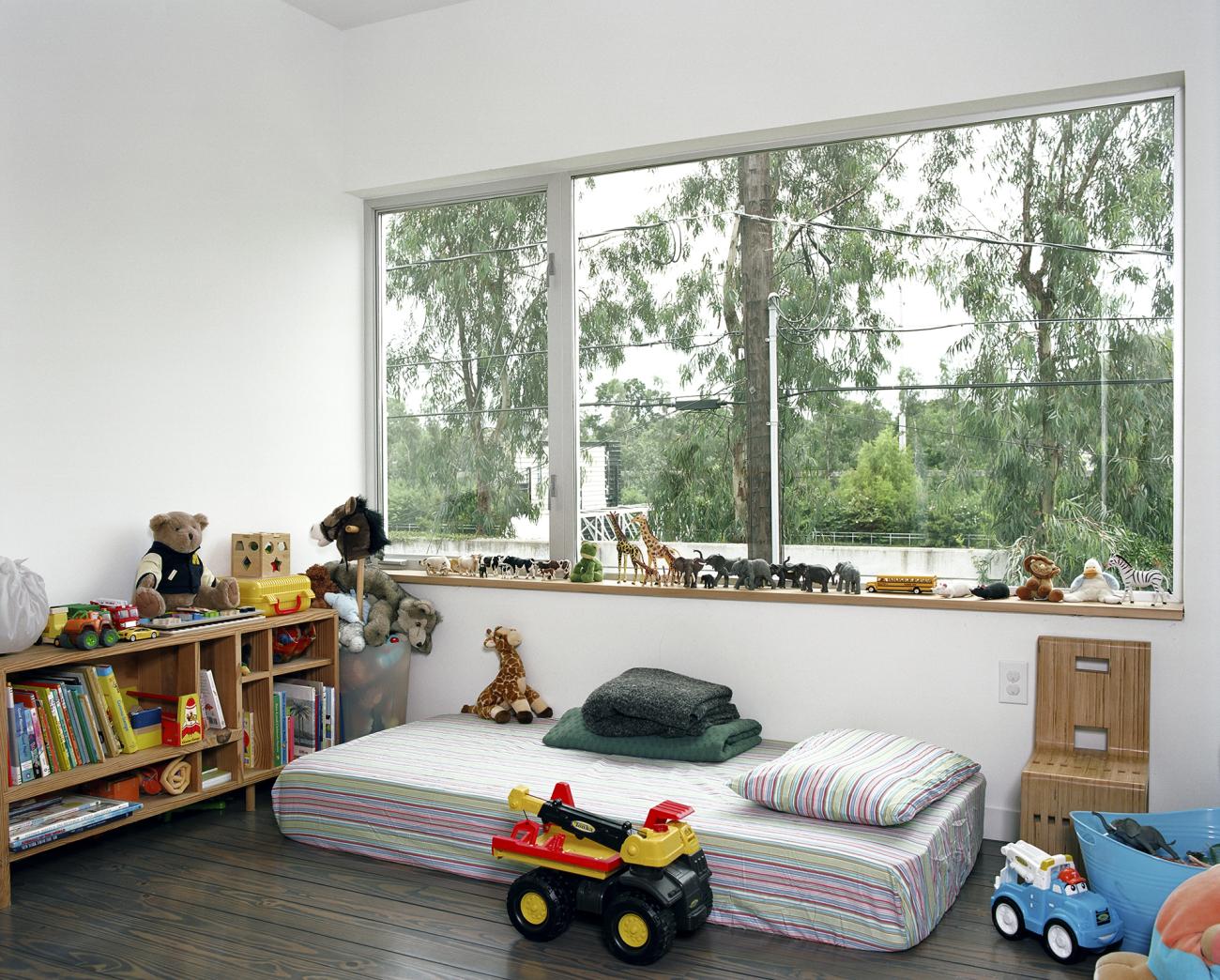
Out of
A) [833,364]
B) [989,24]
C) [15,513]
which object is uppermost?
[989,24]

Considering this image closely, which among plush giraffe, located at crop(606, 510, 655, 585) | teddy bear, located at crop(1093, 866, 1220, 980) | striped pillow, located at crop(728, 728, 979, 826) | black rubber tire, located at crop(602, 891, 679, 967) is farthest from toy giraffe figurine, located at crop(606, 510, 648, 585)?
teddy bear, located at crop(1093, 866, 1220, 980)

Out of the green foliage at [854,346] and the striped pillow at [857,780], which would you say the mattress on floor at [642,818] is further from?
the green foliage at [854,346]

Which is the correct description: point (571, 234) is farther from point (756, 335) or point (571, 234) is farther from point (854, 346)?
point (854, 346)

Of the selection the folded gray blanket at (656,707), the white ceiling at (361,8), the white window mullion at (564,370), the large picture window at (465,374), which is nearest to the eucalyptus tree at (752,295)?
the white window mullion at (564,370)

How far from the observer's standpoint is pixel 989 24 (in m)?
3.12

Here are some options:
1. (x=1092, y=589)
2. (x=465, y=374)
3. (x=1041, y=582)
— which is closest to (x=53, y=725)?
(x=465, y=374)

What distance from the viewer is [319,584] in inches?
151

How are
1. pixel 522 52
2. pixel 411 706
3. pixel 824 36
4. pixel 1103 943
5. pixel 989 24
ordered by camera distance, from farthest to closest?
pixel 411 706
pixel 522 52
pixel 824 36
pixel 989 24
pixel 1103 943

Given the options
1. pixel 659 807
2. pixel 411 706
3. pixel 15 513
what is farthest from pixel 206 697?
pixel 659 807

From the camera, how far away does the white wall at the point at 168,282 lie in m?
3.05

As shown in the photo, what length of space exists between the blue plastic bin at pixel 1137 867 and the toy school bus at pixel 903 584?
873 millimetres

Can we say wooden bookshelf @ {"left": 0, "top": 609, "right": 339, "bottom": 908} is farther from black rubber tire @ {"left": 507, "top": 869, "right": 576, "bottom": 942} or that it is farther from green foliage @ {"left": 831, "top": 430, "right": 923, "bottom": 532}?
green foliage @ {"left": 831, "top": 430, "right": 923, "bottom": 532}

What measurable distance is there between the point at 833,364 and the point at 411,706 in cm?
204

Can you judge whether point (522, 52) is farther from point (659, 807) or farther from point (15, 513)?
point (659, 807)
